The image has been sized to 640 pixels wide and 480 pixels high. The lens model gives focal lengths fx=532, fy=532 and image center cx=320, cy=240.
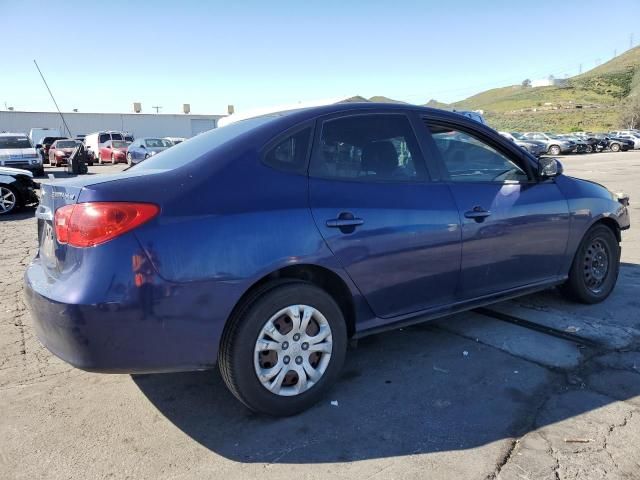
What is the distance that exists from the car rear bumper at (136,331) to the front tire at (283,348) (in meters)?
0.14

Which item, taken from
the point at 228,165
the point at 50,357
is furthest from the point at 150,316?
the point at 50,357

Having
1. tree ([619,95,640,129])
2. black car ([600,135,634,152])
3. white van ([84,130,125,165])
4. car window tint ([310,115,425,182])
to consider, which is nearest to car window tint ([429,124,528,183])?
car window tint ([310,115,425,182])

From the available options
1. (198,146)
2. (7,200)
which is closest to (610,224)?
(198,146)

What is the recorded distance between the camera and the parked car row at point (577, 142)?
126 feet

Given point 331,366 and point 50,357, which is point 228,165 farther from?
point 50,357

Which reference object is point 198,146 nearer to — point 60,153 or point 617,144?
point 60,153

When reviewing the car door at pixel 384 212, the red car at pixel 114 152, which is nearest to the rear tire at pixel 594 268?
the car door at pixel 384 212

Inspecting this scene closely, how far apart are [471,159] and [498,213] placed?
44 centimetres

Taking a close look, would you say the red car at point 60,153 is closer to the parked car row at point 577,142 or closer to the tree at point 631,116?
the parked car row at point 577,142

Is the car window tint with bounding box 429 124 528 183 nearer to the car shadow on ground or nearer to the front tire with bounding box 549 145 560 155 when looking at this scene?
the car shadow on ground

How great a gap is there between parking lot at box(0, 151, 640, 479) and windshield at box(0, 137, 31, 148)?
53.0 feet

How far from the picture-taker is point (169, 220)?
2.60m

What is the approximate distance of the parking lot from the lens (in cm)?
259

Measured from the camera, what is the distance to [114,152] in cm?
3114
